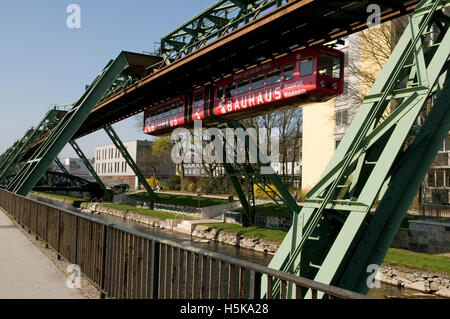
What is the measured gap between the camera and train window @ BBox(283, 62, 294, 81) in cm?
1584

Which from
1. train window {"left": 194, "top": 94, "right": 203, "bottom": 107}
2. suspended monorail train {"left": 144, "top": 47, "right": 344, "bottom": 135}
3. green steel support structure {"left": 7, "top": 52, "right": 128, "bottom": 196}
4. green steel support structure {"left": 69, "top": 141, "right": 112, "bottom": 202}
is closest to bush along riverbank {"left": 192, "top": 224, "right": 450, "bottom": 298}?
suspended monorail train {"left": 144, "top": 47, "right": 344, "bottom": 135}

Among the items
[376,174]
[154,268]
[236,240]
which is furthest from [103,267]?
[236,240]

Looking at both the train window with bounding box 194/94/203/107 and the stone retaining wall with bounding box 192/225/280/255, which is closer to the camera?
the train window with bounding box 194/94/203/107

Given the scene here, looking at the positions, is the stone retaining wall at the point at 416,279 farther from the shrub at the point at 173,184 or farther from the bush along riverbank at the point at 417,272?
the shrub at the point at 173,184

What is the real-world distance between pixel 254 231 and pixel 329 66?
42.4ft

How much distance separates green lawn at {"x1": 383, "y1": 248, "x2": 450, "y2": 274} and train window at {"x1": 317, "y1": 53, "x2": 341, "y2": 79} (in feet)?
26.4

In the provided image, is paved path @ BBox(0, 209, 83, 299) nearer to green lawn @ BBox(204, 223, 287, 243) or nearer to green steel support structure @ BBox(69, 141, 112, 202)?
green lawn @ BBox(204, 223, 287, 243)

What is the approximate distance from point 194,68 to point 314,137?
25.0 meters

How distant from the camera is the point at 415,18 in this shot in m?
6.55

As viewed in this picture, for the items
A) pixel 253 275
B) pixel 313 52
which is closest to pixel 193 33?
pixel 313 52

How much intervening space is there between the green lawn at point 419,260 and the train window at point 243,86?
968 centimetres

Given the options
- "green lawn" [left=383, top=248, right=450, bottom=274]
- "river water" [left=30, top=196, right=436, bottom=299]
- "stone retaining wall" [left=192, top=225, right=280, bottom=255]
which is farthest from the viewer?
"stone retaining wall" [left=192, top=225, right=280, bottom=255]

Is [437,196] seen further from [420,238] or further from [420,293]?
[420,293]

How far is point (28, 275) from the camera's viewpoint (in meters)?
7.43
